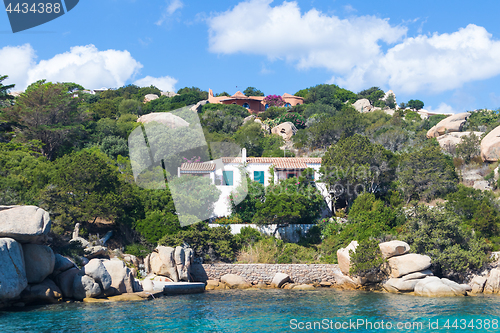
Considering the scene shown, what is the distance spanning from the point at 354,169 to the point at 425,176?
18.8 feet

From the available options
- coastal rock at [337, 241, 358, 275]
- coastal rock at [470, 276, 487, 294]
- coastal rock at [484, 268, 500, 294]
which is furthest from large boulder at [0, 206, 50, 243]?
coastal rock at [484, 268, 500, 294]

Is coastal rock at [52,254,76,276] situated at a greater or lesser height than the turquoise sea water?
greater

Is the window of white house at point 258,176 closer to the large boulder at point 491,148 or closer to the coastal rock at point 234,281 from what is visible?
the coastal rock at point 234,281

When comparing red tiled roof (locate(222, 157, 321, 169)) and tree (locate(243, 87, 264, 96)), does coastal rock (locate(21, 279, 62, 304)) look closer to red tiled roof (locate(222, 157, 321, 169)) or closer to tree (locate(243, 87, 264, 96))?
red tiled roof (locate(222, 157, 321, 169))

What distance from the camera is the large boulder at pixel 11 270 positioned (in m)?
16.6

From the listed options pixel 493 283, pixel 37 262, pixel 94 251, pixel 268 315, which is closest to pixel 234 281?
pixel 268 315

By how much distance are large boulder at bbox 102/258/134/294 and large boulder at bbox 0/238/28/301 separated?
4.08 meters

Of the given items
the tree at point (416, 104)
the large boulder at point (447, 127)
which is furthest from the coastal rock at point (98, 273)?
the tree at point (416, 104)

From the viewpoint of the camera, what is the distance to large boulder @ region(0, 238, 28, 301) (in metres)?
16.6

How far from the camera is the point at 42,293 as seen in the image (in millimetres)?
18703

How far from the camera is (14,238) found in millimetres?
17938

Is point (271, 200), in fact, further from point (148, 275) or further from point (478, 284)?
point (478, 284)

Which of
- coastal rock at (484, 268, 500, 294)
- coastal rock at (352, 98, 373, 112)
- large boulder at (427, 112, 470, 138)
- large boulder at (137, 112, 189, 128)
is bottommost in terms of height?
coastal rock at (484, 268, 500, 294)

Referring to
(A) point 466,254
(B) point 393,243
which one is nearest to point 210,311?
(B) point 393,243
